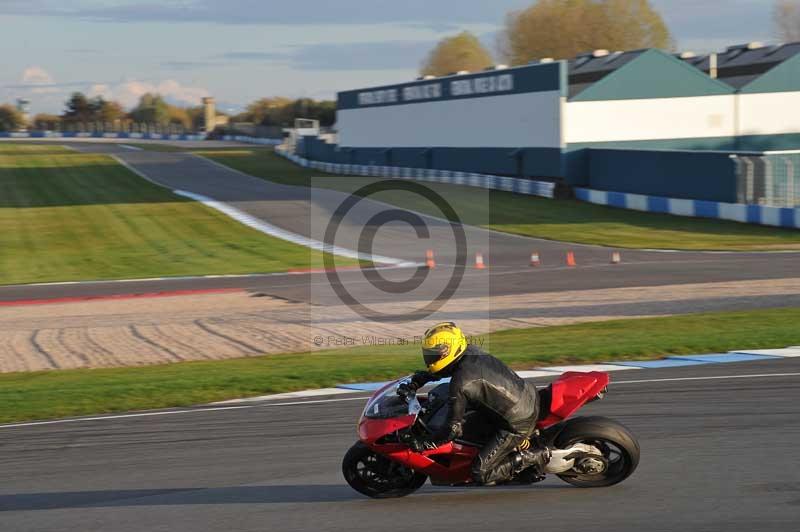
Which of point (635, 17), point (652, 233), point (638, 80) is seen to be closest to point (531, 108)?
point (638, 80)

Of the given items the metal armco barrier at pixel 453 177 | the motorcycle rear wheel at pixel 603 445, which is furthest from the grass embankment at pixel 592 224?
the motorcycle rear wheel at pixel 603 445

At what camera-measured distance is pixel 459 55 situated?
13925cm

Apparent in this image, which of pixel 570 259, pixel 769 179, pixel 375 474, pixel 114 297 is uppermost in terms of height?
pixel 769 179

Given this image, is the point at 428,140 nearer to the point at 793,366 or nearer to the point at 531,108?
the point at 531,108

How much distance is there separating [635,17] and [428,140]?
59.3 metres

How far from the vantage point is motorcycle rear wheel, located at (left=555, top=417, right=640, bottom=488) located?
7.75 m

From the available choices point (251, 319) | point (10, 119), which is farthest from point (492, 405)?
point (10, 119)

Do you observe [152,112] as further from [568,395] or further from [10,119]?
[568,395]

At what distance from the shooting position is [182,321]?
21125mm

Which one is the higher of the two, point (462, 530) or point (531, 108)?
point (531, 108)

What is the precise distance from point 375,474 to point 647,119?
47981 mm

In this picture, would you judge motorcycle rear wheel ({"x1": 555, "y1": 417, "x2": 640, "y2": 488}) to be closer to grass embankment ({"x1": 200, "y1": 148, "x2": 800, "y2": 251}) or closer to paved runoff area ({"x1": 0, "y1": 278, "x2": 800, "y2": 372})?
paved runoff area ({"x1": 0, "y1": 278, "x2": 800, "y2": 372})

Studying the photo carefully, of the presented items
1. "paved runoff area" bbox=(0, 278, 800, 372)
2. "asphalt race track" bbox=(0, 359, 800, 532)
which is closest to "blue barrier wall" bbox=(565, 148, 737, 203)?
"paved runoff area" bbox=(0, 278, 800, 372)

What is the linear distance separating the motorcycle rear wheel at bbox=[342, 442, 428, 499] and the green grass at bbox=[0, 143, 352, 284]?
23.7m
